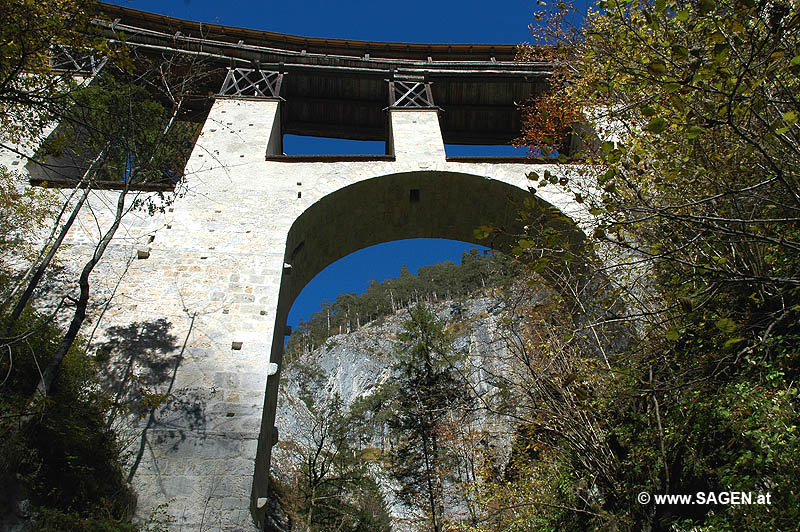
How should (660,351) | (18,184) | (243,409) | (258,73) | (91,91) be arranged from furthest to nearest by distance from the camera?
(258,73) < (18,184) < (91,91) < (243,409) < (660,351)

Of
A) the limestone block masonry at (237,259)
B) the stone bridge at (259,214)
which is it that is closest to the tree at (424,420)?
the stone bridge at (259,214)

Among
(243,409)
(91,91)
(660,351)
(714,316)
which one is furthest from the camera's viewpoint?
(91,91)

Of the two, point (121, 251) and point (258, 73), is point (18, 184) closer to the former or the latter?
point (121, 251)

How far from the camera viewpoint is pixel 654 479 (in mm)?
4387

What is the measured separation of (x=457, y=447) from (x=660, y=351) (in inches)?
505

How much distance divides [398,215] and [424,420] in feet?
33.1

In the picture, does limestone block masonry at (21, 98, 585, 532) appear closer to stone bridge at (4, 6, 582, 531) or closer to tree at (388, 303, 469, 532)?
stone bridge at (4, 6, 582, 531)

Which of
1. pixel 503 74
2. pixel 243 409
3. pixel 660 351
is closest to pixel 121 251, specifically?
pixel 243 409

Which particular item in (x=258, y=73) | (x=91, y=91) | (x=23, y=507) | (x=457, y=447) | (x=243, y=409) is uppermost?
(x=258, y=73)

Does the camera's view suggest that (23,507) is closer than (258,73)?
Yes

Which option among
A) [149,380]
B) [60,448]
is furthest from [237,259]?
[60,448]

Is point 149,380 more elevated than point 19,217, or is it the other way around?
point 19,217

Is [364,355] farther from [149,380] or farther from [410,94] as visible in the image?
[149,380]

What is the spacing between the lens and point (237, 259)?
25.6 ft
